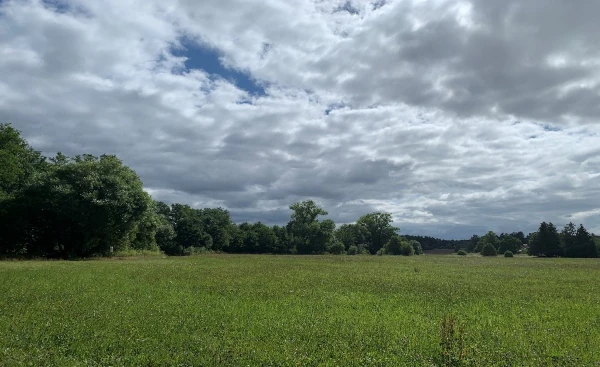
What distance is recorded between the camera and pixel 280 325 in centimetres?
1174

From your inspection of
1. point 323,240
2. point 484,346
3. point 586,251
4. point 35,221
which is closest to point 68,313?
point 484,346

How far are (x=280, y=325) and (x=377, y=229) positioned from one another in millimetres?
119580

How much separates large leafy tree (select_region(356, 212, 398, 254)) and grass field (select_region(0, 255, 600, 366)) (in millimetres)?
108777

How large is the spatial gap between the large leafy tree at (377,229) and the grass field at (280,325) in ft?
357

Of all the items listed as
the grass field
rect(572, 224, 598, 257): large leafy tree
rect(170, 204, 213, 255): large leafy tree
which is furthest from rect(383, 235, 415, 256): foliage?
the grass field

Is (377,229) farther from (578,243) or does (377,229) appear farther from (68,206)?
(68,206)

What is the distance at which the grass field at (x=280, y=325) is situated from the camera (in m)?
9.00

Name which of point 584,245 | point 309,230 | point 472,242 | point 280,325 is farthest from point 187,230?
point 472,242

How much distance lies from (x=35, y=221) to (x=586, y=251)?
362 feet

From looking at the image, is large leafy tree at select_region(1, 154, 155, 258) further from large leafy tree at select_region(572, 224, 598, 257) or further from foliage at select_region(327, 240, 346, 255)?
large leafy tree at select_region(572, 224, 598, 257)

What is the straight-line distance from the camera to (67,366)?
8.14m

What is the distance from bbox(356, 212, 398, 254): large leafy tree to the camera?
417ft

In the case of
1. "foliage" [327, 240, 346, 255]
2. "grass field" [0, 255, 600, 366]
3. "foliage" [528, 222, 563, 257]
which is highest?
"foliage" [528, 222, 563, 257]

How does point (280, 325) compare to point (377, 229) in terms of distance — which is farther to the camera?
point (377, 229)
